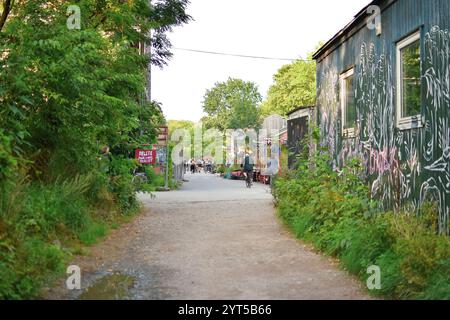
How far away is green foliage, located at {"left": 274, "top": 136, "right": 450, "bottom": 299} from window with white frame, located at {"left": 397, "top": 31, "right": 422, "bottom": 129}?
1.41 metres

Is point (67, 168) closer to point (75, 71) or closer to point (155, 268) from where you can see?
point (75, 71)

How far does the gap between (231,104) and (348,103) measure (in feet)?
172

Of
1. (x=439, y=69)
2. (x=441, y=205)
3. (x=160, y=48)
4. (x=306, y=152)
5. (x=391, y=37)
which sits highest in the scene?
(x=160, y=48)

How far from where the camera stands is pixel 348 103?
37.0 feet

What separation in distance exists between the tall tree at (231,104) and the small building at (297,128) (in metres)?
39.5

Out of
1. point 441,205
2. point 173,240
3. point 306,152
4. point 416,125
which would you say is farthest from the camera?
point 306,152

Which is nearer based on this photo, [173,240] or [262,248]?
[262,248]

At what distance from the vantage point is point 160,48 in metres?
19.0

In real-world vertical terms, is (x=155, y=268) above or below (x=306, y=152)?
below

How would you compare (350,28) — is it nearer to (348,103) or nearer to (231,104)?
(348,103)

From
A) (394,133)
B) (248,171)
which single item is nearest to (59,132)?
(394,133)

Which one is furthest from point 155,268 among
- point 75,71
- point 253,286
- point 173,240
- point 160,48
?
point 160,48

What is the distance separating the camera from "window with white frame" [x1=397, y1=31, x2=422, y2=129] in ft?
25.1

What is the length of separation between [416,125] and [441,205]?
4.31 feet
